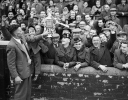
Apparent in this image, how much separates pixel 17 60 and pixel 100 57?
6.70ft

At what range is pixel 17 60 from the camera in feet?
15.9

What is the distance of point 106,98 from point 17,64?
2255 mm

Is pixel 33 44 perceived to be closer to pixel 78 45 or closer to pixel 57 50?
pixel 57 50

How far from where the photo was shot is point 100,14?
10.2 meters

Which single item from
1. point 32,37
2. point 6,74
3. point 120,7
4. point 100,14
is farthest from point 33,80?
point 120,7

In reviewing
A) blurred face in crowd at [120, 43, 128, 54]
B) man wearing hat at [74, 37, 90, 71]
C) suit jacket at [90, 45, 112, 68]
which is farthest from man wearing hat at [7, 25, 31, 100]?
blurred face in crowd at [120, 43, 128, 54]

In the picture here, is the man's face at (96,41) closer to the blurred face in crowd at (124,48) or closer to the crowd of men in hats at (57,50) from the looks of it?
the crowd of men in hats at (57,50)

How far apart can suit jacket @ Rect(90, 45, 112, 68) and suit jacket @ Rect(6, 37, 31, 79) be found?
1622mm

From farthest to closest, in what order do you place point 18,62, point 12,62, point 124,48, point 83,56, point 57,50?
point 57,50 < point 83,56 < point 124,48 < point 18,62 < point 12,62

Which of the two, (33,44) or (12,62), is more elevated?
(33,44)

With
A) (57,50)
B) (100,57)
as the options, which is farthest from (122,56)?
(57,50)

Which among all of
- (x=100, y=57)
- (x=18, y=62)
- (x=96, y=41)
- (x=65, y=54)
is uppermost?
(x=96, y=41)

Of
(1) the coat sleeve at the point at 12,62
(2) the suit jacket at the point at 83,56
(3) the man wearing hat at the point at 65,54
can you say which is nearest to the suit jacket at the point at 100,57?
(2) the suit jacket at the point at 83,56

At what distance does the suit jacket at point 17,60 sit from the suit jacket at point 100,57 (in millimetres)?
1622
